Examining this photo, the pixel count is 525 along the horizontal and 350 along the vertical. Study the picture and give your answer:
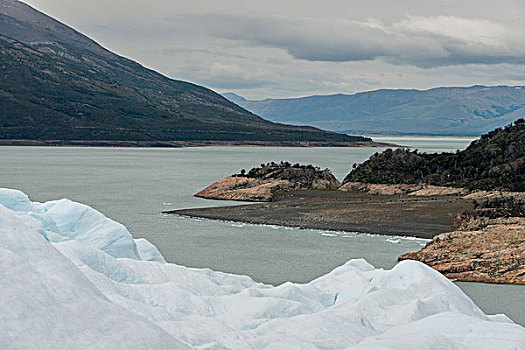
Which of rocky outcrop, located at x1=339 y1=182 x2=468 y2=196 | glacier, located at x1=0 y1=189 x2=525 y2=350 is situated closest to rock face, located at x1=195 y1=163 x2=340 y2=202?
rocky outcrop, located at x1=339 y1=182 x2=468 y2=196

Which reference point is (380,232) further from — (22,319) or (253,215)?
(22,319)

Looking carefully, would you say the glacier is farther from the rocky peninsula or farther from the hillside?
the hillside

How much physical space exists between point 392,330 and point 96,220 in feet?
29.2

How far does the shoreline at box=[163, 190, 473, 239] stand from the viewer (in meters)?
31.7

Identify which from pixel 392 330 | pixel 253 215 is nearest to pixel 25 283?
pixel 392 330

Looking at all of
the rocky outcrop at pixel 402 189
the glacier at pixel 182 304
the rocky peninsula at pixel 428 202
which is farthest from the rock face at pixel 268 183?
the glacier at pixel 182 304

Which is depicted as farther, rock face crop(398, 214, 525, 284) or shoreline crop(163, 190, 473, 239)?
shoreline crop(163, 190, 473, 239)

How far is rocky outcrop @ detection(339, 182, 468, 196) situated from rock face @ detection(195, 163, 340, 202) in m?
2.75

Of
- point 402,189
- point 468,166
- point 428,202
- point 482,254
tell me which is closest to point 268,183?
point 402,189

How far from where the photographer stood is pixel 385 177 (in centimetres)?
4903

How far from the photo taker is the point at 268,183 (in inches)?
1961

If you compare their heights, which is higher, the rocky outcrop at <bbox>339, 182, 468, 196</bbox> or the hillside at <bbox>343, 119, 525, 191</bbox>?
the hillside at <bbox>343, 119, 525, 191</bbox>

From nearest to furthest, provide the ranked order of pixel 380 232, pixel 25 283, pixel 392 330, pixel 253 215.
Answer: pixel 25 283, pixel 392 330, pixel 380 232, pixel 253 215

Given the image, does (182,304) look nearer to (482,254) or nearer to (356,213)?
(482,254)
